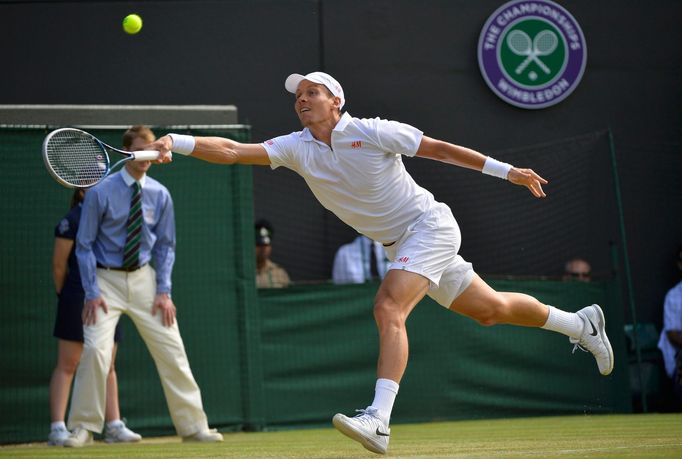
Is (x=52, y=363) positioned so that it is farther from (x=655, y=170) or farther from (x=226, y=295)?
(x=655, y=170)

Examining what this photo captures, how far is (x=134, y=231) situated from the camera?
8.44 meters

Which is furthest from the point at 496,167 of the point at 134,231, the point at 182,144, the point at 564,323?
the point at 134,231

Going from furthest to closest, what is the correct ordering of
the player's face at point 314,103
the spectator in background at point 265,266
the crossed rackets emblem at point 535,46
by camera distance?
the crossed rackets emblem at point 535,46 → the spectator in background at point 265,266 → the player's face at point 314,103

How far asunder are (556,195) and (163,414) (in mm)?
4807

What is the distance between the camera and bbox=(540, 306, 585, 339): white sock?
7.47 meters

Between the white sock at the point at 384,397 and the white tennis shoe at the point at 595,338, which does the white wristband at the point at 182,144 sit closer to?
the white sock at the point at 384,397

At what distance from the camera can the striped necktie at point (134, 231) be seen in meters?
8.41

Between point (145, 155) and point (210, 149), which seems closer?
point (145, 155)

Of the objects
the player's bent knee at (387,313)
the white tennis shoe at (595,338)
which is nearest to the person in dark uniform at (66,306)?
the player's bent knee at (387,313)

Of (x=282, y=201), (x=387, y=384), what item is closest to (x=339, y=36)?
(x=282, y=201)

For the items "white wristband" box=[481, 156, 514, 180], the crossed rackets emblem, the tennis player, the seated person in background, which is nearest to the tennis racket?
the tennis player

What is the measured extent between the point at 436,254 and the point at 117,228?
110 inches

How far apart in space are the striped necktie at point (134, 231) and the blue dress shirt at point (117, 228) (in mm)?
31

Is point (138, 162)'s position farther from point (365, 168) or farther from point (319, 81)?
point (365, 168)
